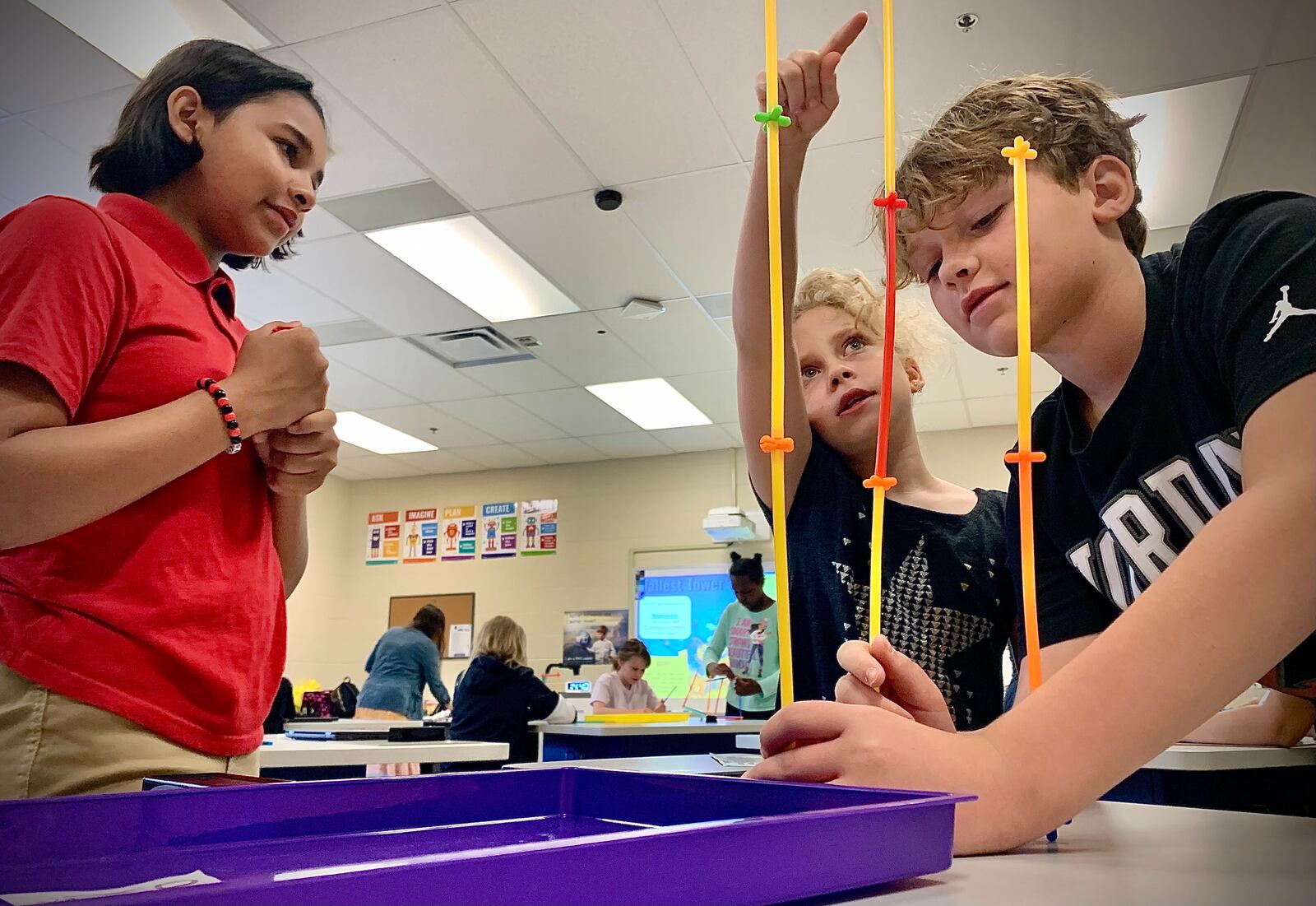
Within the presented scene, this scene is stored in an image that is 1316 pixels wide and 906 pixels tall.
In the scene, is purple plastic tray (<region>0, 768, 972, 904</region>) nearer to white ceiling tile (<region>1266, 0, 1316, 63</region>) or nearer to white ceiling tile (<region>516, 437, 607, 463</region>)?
white ceiling tile (<region>1266, 0, 1316, 63</region>)

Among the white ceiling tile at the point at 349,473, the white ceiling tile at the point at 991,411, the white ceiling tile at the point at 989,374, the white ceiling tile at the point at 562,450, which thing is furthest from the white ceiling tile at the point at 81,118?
the white ceiling tile at the point at 991,411

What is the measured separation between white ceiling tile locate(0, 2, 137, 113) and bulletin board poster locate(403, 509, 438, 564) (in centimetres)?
551

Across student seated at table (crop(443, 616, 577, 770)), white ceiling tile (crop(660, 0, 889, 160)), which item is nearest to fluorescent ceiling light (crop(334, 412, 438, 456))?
student seated at table (crop(443, 616, 577, 770))

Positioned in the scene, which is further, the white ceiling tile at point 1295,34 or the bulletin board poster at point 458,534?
the bulletin board poster at point 458,534

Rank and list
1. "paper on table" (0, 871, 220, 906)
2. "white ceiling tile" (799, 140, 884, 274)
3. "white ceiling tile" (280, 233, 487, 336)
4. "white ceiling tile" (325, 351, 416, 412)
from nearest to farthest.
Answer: "paper on table" (0, 871, 220, 906) < "white ceiling tile" (799, 140, 884, 274) < "white ceiling tile" (280, 233, 487, 336) < "white ceiling tile" (325, 351, 416, 412)

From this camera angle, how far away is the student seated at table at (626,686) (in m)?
5.54

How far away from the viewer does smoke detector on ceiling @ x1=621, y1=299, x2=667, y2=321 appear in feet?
15.5

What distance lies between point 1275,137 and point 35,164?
4.73 meters

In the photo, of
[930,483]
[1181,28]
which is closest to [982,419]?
[1181,28]

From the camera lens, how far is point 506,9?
2764 mm

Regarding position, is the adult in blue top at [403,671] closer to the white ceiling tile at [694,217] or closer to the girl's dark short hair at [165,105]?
the white ceiling tile at [694,217]

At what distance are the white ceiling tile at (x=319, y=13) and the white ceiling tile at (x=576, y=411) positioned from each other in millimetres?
3356

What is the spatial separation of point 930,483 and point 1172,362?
518mm

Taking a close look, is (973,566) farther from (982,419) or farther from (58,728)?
(982,419)
